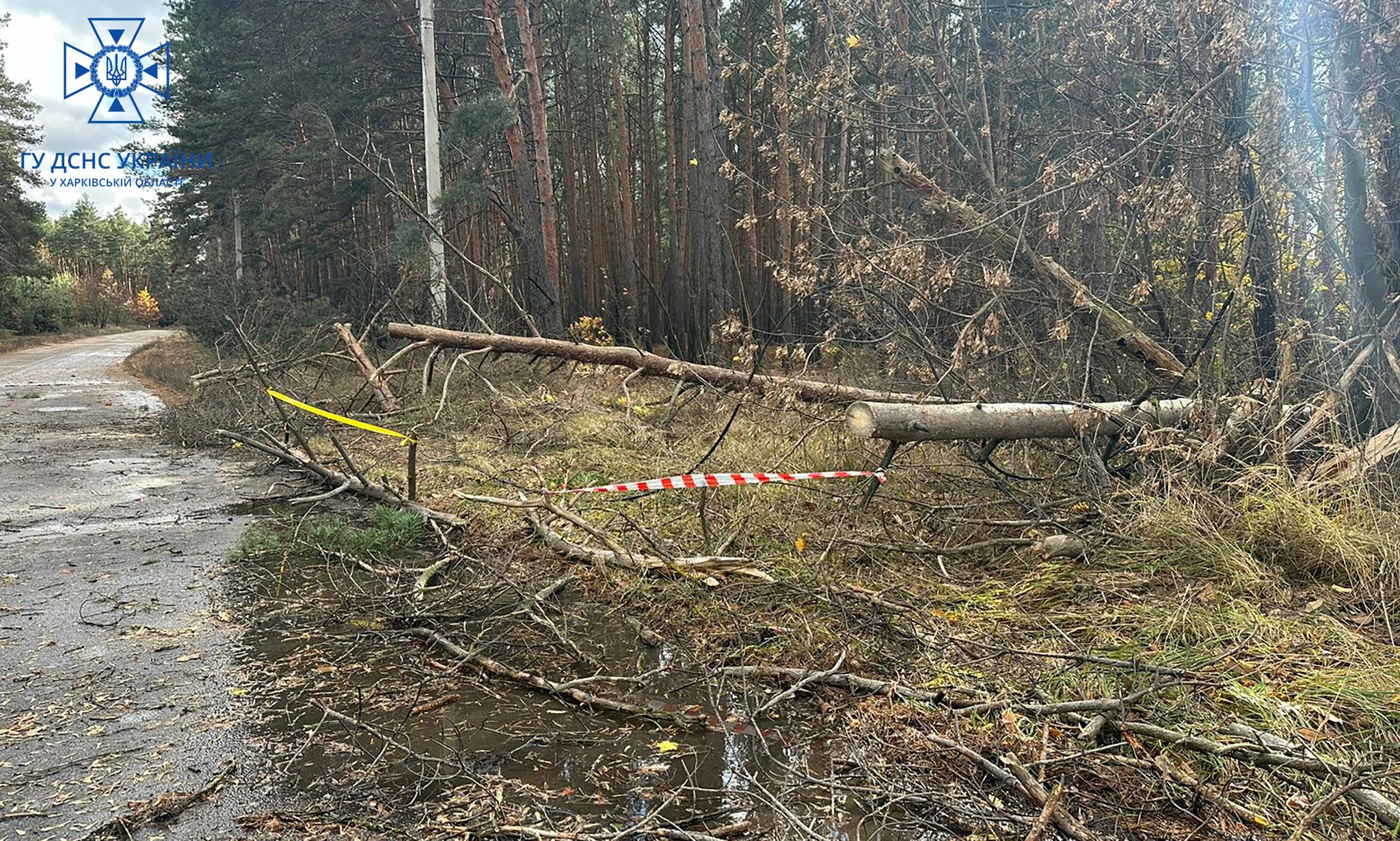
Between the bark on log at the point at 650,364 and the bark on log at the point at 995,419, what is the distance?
107cm

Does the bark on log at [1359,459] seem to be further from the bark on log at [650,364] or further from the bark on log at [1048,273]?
the bark on log at [650,364]

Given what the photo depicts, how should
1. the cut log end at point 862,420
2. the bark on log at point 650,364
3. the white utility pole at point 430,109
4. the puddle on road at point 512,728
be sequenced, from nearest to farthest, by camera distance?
1. the puddle on road at point 512,728
2. the cut log end at point 862,420
3. the bark on log at point 650,364
4. the white utility pole at point 430,109

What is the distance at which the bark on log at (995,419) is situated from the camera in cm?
498

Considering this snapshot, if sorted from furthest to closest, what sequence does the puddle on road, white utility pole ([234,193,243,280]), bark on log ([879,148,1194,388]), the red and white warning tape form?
white utility pole ([234,193,243,280]) < bark on log ([879,148,1194,388]) < the red and white warning tape < the puddle on road

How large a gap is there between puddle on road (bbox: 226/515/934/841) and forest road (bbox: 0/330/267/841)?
0.23 m

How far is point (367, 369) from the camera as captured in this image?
9.77m

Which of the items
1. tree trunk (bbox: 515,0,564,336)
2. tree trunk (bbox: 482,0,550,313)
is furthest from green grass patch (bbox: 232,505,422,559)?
tree trunk (bbox: 482,0,550,313)

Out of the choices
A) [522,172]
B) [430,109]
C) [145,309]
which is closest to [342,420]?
[522,172]

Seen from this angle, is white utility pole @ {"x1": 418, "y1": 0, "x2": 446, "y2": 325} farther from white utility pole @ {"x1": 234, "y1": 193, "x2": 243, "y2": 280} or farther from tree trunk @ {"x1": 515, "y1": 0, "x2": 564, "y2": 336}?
white utility pole @ {"x1": 234, "y1": 193, "x2": 243, "y2": 280}

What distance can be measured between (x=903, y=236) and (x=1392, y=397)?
296 centimetres

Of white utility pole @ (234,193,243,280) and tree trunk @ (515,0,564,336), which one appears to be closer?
tree trunk @ (515,0,564,336)

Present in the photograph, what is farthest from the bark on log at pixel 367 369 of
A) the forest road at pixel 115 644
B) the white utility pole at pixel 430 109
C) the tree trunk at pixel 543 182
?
the white utility pole at pixel 430 109

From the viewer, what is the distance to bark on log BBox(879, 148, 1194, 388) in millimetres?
5898

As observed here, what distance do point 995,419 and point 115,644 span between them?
465 cm
